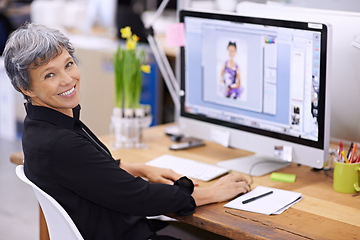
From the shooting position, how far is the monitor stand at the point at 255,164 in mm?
1935

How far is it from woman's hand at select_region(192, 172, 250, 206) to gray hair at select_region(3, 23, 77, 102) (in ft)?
1.84

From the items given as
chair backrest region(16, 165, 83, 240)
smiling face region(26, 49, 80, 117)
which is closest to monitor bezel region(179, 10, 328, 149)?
smiling face region(26, 49, 80, 117)

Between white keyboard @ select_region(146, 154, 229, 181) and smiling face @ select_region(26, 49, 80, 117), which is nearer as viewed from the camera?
smiling face @ select_region(26, 49, 80, 117)

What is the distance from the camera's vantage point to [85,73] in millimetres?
4320

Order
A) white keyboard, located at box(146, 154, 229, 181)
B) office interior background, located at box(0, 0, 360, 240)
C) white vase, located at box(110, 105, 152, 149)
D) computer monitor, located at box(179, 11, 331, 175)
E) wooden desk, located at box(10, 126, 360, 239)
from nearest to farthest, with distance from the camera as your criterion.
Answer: wooden desk, located at box(10, 126, 360, 239), computer monitor, located at box(179, 11, 331, 175), white keyboard, located at box(146, 154, 229, 181), white vase, located at box(110, 105, 152, 149), office interior background, located at box(0, 0, 360, 240)

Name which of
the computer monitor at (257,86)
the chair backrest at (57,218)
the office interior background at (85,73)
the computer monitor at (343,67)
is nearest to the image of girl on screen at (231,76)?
the computer monitor at (257,86)

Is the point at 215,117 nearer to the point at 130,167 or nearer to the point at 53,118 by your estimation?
the point at 130,167

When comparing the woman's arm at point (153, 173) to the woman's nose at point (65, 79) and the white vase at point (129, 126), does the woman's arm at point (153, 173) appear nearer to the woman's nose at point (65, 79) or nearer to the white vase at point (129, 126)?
the white vase at point (129, 126)

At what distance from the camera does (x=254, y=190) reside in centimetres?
175

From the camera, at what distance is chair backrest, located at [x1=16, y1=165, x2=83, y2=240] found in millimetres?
1479

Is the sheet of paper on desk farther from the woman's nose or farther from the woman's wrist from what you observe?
the woman's nose

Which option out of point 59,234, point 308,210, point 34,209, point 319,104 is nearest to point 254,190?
point 308,210

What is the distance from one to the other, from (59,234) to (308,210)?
0.69 metres

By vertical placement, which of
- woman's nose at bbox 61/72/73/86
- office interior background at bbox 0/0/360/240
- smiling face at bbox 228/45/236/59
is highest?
smiling face at bbox 228/45/236/59
